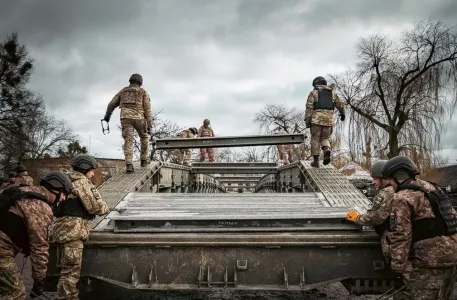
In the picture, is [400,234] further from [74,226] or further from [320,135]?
[320,135]

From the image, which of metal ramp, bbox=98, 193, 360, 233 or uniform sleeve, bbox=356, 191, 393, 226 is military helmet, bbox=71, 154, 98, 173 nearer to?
metal ramp, bbox=98, 193, 360, 233

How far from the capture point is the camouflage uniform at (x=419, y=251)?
3.85 m

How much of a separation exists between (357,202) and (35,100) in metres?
30.0

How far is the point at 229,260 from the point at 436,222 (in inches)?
67.9

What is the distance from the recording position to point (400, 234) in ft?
12.6

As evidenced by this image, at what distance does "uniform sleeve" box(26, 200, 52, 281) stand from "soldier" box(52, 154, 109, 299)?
170mm

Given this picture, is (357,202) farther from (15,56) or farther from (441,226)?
(15,56)

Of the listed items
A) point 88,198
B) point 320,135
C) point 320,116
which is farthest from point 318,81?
point 88,198

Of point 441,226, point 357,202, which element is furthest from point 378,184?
point 441,226

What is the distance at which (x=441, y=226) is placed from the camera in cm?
390

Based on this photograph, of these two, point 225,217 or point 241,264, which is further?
point 225,217

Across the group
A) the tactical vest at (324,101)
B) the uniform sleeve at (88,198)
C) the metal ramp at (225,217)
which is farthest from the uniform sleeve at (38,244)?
the tactical vest at (324,101)

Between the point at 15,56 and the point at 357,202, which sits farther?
the point at 15,56

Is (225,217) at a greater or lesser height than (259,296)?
greater
